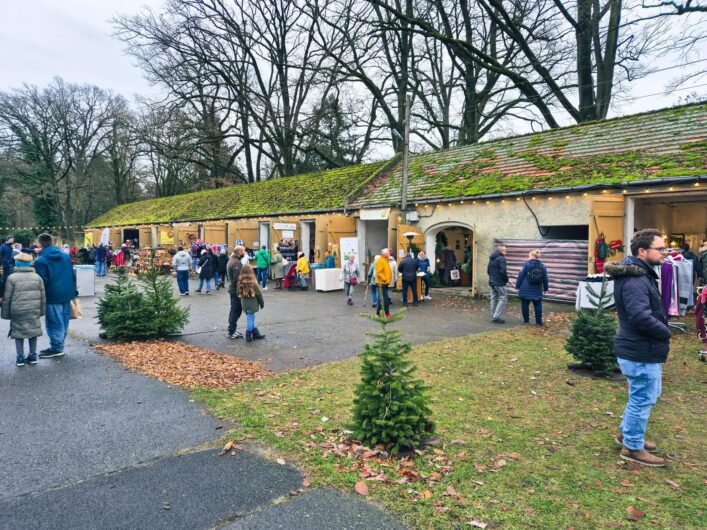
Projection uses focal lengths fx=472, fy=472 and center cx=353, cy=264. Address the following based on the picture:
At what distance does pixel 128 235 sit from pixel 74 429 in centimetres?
3443

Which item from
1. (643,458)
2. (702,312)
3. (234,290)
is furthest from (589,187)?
(643,458)

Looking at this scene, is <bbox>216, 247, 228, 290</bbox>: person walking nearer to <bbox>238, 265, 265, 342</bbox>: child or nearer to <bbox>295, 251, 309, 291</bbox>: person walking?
<bbox>295, 251, 309, 291</bbox>: person walking

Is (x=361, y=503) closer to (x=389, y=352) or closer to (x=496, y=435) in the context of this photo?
(x=389, y=352)

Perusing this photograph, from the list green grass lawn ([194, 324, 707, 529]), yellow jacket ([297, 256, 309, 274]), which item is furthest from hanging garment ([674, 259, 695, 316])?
yellow jacket ([297, 256, 309, 274])

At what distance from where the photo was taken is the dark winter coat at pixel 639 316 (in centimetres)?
386

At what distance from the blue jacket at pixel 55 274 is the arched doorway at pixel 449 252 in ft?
37.5

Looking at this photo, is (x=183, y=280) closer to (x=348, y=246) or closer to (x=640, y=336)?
(x=348, y=246)

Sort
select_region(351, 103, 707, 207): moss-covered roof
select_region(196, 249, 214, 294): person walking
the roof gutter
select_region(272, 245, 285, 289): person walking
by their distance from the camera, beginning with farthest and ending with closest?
select_region(272, 245, 285, 289): person walking → select_region(196, 249, 214, 294): person walking → select_region(351, 103, 707, 207): moss-covered roof → the roof gutter

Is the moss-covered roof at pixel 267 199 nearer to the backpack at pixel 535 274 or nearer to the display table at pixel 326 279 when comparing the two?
the display table at pixel 326 279

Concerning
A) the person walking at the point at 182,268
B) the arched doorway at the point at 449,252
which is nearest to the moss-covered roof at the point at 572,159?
the arched doorway at the point at 449,252

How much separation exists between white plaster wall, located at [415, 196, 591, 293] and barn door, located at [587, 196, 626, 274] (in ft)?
1.08

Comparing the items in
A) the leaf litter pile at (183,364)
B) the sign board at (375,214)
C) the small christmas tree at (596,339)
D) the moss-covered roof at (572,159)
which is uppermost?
the moss-covered roof at (572,159)

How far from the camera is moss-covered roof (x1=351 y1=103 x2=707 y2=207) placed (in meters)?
12.0

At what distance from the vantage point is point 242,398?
5.72 m
